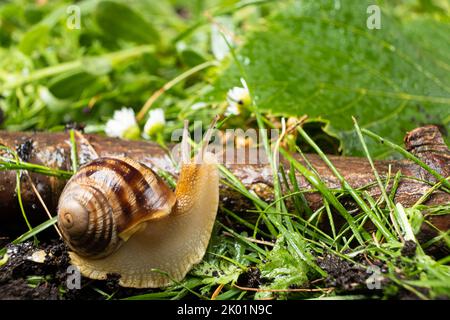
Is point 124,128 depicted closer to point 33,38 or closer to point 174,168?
point 174,168

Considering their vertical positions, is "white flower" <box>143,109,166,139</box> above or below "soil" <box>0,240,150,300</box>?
above

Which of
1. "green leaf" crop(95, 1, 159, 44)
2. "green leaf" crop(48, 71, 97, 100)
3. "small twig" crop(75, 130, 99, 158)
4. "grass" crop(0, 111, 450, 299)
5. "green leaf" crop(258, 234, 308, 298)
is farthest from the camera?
"green leaf" crop(95, 1, 159, 44)

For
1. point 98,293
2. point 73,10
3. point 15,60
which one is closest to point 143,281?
point 98,293

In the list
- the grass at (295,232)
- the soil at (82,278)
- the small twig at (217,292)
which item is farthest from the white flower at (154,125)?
the small twig at (217,292)

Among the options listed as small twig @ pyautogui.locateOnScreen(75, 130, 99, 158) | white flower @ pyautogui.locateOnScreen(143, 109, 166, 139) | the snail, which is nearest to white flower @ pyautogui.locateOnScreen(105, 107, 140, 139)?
white flower @ pyautogui.locateOnScreen(143, 109, 166, 139)

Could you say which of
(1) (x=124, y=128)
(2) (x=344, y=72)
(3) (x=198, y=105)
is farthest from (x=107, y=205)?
(2) (x=344, y=72)

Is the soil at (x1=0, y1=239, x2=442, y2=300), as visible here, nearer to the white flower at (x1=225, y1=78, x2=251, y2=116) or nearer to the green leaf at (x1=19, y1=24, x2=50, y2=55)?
the white flower at (x1=225, y1=78, x2=251, y2=116)
